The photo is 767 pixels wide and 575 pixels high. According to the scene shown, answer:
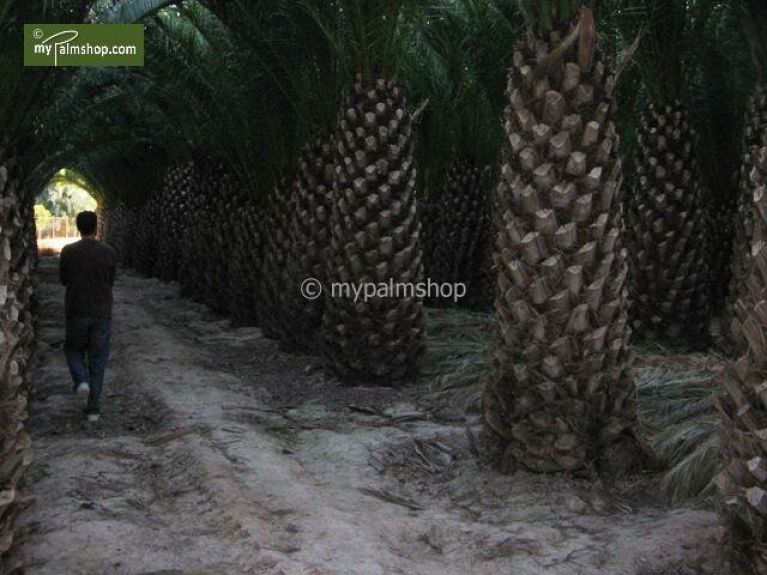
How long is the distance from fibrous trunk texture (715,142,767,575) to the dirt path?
683 millimetres

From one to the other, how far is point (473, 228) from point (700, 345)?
182 inches

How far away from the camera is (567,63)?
5496mm

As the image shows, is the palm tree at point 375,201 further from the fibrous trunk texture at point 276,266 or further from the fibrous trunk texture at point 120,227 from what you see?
the fibrous trunk texture at point 120,227

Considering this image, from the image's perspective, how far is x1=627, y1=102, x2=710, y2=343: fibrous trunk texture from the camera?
9008mm

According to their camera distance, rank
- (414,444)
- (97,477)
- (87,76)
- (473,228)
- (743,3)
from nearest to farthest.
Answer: (97,477) → (414,444) → (743,3) → (87,76) → (473,228)

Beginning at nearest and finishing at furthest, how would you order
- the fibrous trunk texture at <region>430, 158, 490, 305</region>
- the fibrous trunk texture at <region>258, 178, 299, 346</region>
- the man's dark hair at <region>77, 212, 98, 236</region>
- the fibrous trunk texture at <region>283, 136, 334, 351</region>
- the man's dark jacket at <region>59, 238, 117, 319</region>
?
the man's dark jacket at <region>59, 238, 117, 319</region> < the man's dark hair at <region>77, 212, 98, 236</region> < the fibrous trunk texture at <region>283, 136, 334, 351</region> < the fibrous trunk texture at <region>258, 178, 299, 346</region> < the fibrous trunk texture at <region>430, 158, 490, 305</region>

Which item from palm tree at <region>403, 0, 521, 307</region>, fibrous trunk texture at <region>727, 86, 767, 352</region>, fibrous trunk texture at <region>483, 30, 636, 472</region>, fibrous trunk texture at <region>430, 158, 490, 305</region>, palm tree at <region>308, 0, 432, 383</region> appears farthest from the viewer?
fibrous trunk texture at <region>430, 158, 490, 305</region>

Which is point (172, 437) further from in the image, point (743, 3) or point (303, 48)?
point (743, 3)

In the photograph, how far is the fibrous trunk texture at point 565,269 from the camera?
5.48 meters

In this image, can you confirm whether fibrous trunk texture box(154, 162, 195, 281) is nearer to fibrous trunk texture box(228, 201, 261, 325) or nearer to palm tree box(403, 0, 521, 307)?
fibrous trunk texture box(228, 201, 261, 325)

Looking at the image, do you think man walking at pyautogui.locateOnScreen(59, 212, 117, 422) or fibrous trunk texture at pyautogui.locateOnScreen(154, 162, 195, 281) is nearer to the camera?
man walking at pyautogui.locateOnScreen(59, 212, 117, 422)

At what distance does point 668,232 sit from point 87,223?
5409mm

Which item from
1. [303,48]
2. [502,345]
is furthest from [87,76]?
[502,345]

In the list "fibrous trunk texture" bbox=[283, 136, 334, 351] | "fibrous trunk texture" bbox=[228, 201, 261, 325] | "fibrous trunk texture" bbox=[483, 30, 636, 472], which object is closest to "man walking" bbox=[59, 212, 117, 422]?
"fibrous trunk texture" bbox=[283, 136, 334, 351]
